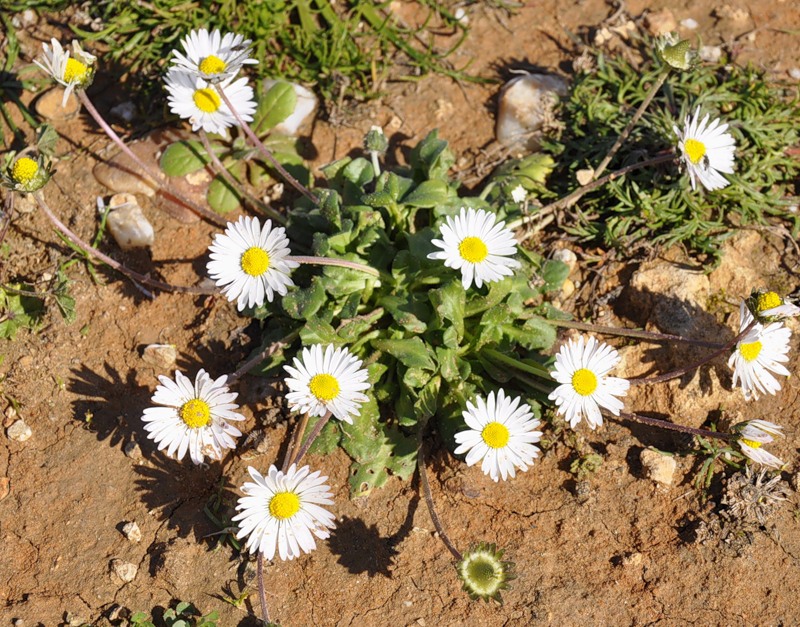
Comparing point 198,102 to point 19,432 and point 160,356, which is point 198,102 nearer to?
point 160,356

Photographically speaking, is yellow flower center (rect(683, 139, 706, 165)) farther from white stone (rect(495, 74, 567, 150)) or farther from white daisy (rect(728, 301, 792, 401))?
white stone (rect(495, 74, 567, 150))

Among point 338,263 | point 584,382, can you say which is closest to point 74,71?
point 338,263

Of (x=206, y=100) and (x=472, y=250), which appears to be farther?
(x=206, y=100)

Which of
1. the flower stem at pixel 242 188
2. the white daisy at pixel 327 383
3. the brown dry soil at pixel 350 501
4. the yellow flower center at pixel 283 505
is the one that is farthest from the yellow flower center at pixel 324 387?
the flower stem at pixel 242 188

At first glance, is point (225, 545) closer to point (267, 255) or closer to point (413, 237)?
point (267, 255)

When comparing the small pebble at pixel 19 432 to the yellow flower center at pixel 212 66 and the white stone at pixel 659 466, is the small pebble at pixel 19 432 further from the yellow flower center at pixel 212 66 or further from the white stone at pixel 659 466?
the white stone at pixel 659 466

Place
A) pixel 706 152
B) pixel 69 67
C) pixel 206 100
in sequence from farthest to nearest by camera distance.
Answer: pixel 206 100, pixel 706 152, pixel 69 67

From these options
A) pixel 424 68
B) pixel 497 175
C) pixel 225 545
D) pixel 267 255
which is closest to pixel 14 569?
pixel 225 545
